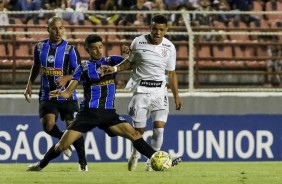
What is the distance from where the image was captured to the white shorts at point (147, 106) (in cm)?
1423

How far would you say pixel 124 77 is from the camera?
18.6 m

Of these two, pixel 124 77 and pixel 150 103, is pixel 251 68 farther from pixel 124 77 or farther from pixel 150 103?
pixel 150 103

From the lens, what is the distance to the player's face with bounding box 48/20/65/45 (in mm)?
14133

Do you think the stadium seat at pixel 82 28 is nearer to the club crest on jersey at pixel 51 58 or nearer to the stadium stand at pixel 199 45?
the stadium stand at pixel 199 45

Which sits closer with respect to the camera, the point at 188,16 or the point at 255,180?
the point at 255,180

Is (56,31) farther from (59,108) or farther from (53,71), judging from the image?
(59,108)

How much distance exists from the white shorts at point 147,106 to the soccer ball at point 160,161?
1234 millimetres

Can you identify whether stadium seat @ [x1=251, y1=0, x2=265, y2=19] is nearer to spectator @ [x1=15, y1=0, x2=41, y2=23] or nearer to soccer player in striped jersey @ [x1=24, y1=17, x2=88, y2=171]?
spectator @ [x1=15, y1=0, x2=41, y2=23]

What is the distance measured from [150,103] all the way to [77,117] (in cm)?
138

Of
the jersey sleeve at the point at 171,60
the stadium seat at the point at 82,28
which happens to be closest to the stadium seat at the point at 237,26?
the stadium seat at the point at 82,28

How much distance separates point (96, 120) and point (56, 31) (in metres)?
1.76

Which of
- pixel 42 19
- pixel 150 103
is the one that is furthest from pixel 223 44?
pixel 150 103

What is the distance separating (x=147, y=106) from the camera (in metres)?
14.3

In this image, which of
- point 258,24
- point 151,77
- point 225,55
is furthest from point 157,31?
point 258,24
